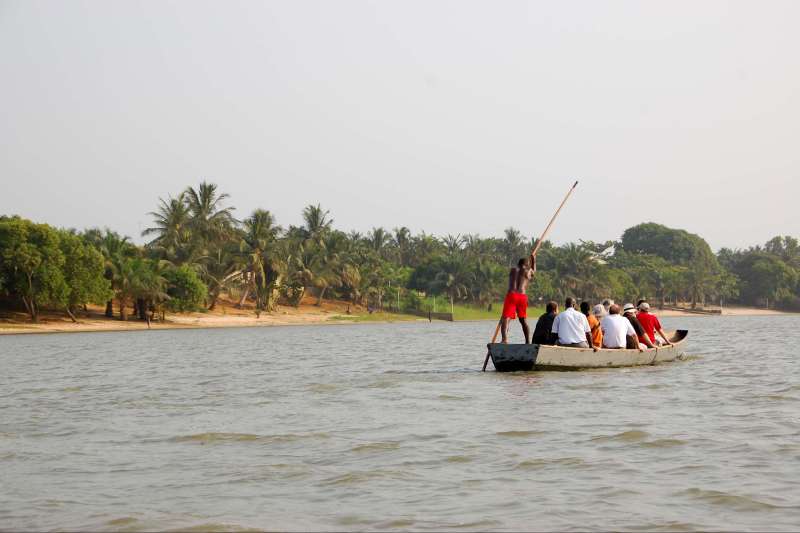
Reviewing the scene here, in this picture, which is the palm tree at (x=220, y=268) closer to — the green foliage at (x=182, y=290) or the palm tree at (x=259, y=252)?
the palm tree at (x=259, y=252)

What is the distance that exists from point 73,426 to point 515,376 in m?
9.96

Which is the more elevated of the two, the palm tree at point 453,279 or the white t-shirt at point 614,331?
the palm tree at point 453,279

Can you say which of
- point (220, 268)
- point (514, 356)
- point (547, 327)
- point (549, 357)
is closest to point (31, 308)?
point (220, 268)

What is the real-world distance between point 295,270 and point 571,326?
6337 cm

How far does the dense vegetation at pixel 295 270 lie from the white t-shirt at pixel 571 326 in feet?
130

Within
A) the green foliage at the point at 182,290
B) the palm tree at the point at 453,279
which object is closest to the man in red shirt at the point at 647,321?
the green foliage at the point at 182,290

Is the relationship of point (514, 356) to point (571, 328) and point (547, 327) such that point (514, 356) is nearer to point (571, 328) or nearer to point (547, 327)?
point (547, 327)

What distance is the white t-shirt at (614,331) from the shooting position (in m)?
21.7

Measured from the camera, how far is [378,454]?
33.5ft

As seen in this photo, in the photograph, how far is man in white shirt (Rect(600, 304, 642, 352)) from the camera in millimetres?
21672

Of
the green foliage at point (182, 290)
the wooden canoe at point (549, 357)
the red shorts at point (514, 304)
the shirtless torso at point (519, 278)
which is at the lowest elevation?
the wooden canoe at point (549, 357)

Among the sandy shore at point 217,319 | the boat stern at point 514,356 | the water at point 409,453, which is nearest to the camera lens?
the water at point 409,453

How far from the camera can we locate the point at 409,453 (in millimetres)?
10234

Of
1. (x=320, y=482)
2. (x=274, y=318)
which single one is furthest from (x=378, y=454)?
(x=274, y=318)
